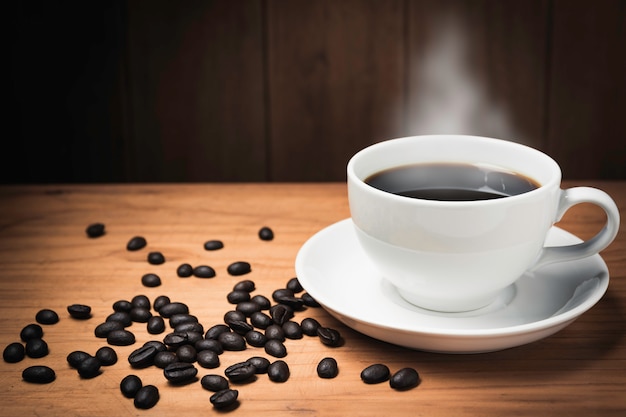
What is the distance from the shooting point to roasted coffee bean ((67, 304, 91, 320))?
0.93 meters

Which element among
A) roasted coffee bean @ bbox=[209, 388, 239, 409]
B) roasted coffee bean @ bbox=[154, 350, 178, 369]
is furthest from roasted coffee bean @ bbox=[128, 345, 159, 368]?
roasted coffee bean @ bbox=[209, 388, 239, 409]

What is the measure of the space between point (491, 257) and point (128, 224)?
64 cm

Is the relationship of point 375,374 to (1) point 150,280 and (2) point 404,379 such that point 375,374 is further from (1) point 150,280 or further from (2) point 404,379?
(1) point 150,280

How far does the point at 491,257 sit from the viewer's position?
2.62 ft

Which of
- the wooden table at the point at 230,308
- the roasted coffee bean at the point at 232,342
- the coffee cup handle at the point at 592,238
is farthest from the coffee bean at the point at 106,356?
the coffee cup handle at the point at 592,238

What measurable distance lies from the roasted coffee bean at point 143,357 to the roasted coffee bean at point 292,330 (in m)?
0.14

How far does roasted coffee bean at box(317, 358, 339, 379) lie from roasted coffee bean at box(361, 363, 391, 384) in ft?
0.10

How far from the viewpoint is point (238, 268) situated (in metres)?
1.05

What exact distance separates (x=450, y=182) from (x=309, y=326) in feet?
0.77

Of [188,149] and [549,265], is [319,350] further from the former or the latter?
[188,149]

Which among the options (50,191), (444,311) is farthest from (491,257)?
(50,191)

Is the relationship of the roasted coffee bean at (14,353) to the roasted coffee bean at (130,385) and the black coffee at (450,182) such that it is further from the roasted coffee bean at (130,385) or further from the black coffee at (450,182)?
the black coffee at (450,182)

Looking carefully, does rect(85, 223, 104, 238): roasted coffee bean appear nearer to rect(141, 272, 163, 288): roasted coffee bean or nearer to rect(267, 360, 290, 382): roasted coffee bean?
rect(141, 272, 163, 288): roasted coffee bean

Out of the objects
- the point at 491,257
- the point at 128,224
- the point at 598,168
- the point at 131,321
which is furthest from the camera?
the point at 598,168
